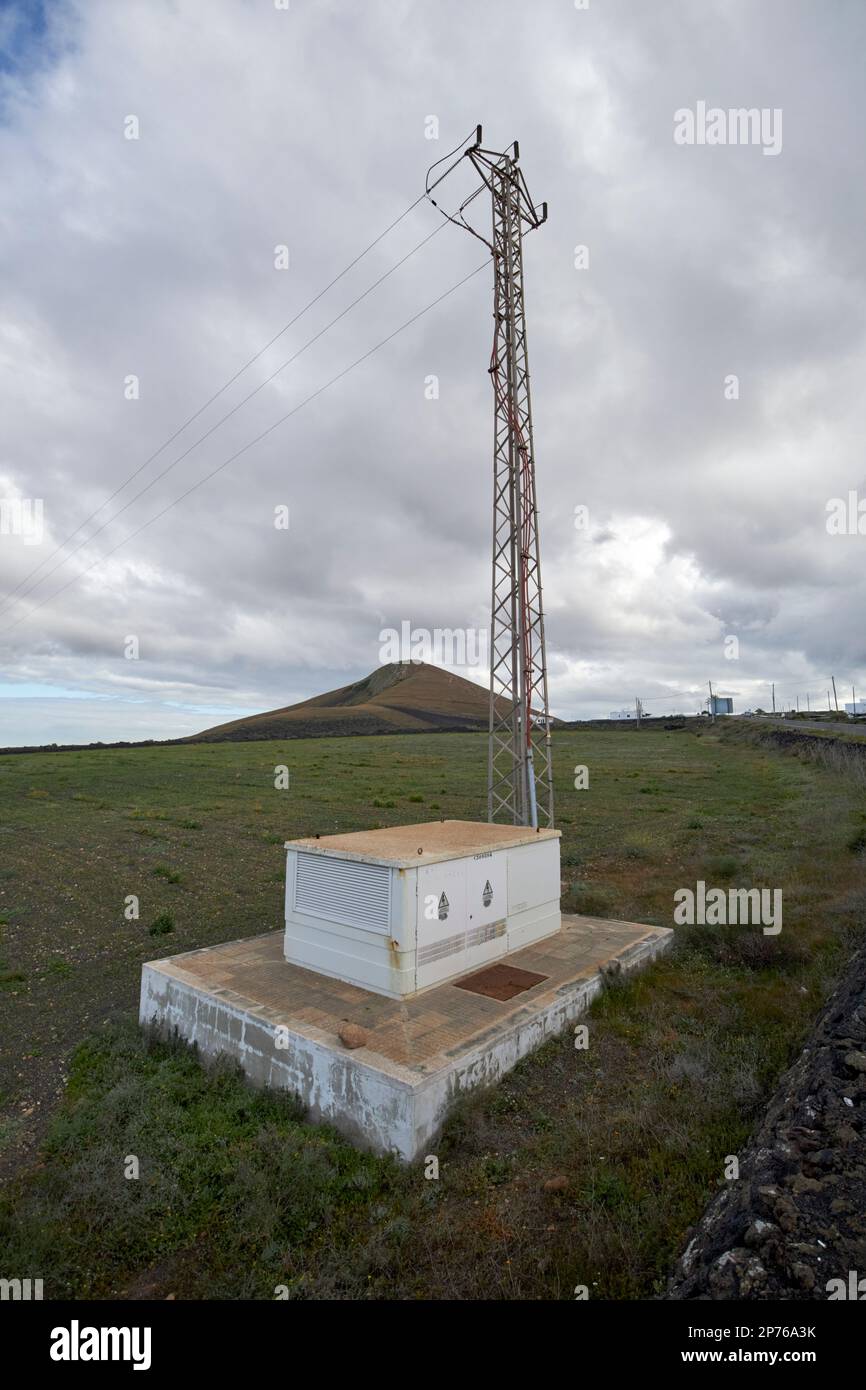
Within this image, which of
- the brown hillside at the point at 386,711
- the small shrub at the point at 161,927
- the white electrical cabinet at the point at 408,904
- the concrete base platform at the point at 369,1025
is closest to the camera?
the concrete base platform at the point at 369,1025

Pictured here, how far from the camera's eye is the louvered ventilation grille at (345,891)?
841 cm

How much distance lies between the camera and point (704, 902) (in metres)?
13.1

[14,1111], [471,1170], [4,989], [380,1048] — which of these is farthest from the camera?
[4,989]

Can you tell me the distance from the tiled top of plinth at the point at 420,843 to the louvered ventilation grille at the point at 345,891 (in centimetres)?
15

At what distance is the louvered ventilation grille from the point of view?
8414 millimetres

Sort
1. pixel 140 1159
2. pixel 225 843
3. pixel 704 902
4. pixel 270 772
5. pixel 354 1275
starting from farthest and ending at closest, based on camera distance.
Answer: pixel 270 772, pixel 225 843, pixel 704 902, pixel 140 1159, pixel 354 1275

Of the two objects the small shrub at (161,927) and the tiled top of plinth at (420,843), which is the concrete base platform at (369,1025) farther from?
the small shrub at (161,927)

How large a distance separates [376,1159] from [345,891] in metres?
3.24

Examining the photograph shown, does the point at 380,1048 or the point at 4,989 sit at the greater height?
the point at 380,1048

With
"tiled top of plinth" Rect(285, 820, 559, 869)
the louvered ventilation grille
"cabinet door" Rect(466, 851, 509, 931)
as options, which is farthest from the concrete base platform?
"tiled top of plinth" Rect(285, 820, 559, 869)

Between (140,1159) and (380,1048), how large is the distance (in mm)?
2450

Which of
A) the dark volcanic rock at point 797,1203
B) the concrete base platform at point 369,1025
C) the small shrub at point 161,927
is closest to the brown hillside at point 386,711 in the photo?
the small shrub at point 161,927
